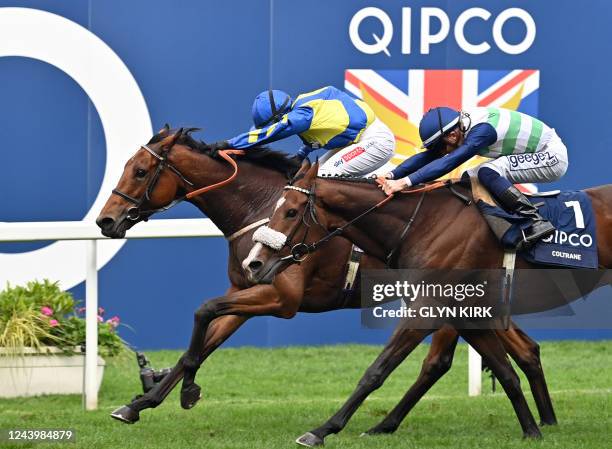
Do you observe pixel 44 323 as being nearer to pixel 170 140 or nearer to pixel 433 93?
pixel 170 140

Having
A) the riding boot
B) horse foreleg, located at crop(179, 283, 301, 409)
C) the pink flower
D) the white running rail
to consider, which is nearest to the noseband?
horse foreleg, located at crop(179, 283, 301, 409)

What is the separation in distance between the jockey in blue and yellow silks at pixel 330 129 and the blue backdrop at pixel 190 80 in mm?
2280

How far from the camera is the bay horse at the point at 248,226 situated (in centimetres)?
740

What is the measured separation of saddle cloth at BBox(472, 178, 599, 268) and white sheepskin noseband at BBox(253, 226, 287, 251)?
3.59 feet

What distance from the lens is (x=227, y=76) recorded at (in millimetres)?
10320

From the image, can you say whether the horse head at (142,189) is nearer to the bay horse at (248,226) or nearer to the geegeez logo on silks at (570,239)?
the bay horse at (248,226)

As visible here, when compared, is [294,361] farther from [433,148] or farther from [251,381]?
[433,148]

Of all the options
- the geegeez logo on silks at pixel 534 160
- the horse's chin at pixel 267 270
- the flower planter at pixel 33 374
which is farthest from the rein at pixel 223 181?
the flower planter at pixel 33 374

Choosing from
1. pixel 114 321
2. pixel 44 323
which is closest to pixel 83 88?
pixel 114 321

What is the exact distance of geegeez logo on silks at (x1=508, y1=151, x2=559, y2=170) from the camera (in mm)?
7352

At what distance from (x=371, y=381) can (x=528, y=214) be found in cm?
116

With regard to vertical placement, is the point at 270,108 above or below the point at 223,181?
above

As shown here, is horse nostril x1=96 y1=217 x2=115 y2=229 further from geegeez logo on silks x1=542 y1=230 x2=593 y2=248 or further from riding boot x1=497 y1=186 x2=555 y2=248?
geegeez logo on silks x1=542 y1=230 x2=593 y2=248

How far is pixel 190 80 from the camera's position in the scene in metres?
10.3
